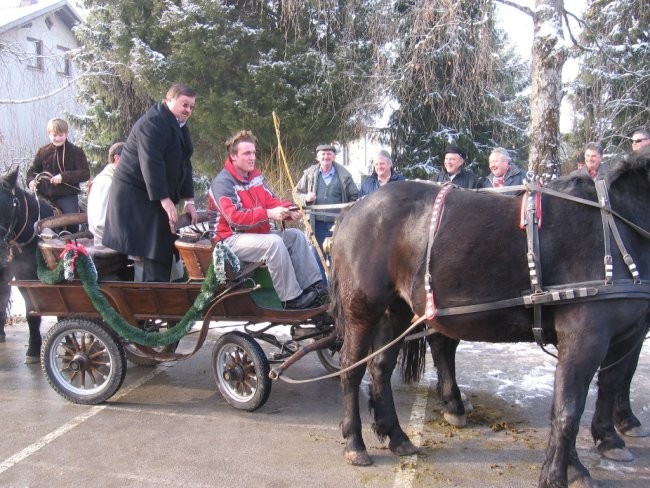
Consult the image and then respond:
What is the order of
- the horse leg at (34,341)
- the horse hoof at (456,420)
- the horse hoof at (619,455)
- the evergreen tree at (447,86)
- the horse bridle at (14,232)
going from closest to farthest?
1. the horse hoof at (619,455)
2. the horse hoof at (456,420)
3. the horse bridle at (14,232)
4. the horse leg at (34,341)
5. the evergreen tree at (447,86)

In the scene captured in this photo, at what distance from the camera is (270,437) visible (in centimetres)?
381

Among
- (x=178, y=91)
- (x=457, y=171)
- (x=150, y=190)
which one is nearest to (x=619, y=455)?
(x=457, y=171)

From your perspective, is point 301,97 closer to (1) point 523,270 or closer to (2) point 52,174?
(2) point 52,174

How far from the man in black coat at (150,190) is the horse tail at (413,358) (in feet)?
6.50

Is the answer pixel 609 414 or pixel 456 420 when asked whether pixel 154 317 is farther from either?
pixel 609 414

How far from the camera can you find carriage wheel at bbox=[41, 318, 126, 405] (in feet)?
14.4

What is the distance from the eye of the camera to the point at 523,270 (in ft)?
9.65

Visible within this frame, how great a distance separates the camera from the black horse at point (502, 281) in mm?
2820

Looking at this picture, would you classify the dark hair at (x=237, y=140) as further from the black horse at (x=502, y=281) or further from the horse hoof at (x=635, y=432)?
the horse hoof at (x=635, y=432)

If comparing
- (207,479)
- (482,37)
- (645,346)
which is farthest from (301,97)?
(207,479)

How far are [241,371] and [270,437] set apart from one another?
1.92 ft

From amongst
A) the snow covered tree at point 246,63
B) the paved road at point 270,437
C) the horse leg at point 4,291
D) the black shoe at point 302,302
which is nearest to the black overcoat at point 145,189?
the black shoe at point 302,302

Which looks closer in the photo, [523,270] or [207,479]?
[523,270]

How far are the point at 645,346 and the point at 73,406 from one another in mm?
5408
